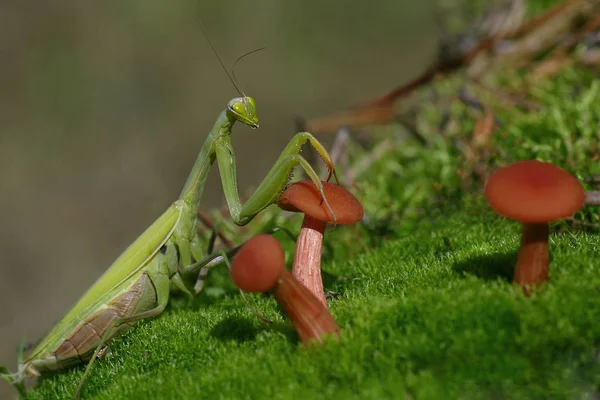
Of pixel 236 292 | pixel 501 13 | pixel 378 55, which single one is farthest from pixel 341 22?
pixel 236 292

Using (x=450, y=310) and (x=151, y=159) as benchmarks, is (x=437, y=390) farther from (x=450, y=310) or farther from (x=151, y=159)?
(x=151, y=159)

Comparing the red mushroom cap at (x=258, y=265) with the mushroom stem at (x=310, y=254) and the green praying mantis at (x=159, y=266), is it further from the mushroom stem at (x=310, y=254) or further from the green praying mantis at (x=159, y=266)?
the green praying mantis at (x=159, y=266)

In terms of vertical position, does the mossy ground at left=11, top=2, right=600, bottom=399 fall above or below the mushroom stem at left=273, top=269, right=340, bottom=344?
below

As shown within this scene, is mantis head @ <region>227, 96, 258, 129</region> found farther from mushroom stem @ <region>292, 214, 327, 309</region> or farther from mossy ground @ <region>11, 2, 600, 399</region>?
mossy ground @ <region>11, 2, 600, 399</region>

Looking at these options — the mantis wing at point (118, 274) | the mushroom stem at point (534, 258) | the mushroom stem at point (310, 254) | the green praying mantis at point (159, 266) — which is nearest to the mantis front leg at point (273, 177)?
the green praying mantis at point (159, 266)

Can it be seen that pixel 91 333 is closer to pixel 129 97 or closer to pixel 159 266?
pixel 159 266

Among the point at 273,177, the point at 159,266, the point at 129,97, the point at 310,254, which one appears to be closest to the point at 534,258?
the point at 310,254

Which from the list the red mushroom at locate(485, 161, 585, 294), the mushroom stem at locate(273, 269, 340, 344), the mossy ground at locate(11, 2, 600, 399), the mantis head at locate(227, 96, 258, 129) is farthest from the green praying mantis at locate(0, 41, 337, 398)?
the red mushroom at locate(485, 161, 585, 294)
